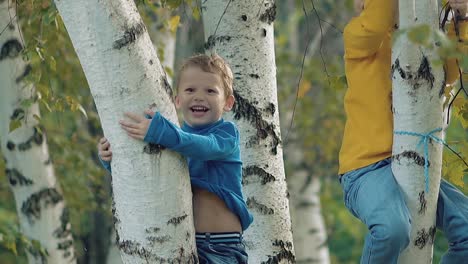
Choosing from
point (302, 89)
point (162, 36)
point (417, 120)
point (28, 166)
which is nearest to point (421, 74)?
point (417, 120)

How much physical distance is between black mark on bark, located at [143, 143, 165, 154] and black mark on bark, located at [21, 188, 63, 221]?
4.31m

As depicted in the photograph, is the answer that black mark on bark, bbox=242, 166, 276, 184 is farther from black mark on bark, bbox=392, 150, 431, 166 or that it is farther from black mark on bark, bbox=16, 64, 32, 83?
black mark on bark, bbox=16, 64, 32, 83

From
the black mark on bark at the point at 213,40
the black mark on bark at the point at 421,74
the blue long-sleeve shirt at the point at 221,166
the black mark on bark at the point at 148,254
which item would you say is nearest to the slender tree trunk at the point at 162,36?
the black mark on bark at the point at 213,40

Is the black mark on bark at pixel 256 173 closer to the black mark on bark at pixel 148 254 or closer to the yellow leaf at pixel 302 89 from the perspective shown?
the yellow leaf at pixel 302 89

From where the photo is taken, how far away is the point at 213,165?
13.4 ft

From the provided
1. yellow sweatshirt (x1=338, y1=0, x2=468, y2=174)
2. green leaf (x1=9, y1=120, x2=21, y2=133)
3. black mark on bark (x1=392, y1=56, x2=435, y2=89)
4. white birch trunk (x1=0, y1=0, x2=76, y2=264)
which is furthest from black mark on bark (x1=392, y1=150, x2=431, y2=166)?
white birch trunk (x1=0, y1=0, x2=76, y2=264)

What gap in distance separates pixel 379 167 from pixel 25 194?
398 cm

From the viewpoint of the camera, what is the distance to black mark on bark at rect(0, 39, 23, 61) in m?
7.46

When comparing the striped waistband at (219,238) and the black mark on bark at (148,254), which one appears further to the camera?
the striped waistband at (219,238)

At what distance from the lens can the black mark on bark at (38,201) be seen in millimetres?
7703

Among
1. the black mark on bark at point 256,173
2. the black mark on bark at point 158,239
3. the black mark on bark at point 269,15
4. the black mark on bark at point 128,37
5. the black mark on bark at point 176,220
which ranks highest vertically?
the black mark on bark at point 269,15

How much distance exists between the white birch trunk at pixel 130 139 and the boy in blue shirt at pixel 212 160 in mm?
121

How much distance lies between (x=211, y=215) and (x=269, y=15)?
4.69ft

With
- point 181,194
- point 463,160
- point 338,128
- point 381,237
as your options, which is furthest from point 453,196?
point 338,128
